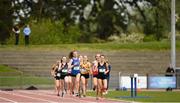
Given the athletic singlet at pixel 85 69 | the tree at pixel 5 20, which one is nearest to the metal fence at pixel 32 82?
the athletic singlet at pixel 85 69

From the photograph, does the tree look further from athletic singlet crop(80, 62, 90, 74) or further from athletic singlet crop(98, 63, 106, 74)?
athletic singlet crop(98, 63, 106, 74)

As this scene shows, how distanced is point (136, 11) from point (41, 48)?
71.1ft

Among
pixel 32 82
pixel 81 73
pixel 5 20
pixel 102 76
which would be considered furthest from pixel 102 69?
pixel 5 20

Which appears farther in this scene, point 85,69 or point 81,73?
point 85,69

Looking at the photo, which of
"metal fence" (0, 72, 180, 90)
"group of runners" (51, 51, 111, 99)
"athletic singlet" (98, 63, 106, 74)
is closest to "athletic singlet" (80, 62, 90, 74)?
"group of runners" (51, 51, 111, 99)

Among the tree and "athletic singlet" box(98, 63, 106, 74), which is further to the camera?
the tree

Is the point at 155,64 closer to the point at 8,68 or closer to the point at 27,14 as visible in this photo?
the point at 8,68

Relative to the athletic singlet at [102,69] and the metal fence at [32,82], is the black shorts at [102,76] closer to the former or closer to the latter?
the athletic singlet at [102,69]

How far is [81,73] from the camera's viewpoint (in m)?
32.7

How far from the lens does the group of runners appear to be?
30225 mm

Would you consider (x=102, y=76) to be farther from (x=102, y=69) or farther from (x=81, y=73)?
(x=81, y=73)

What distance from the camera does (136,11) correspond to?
76.1 meters

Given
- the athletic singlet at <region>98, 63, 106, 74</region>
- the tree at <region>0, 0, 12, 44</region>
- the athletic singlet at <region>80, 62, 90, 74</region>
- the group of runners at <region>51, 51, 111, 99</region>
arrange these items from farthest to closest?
the tree at <region>0, 0, 12, 44</region>, the athletic singlet at <region>80, 62, 90, 74</region>, the group of runners at <region>51, 51, 111, 99</region>, the athletic singlet at <region>98, 63, 106, 74</region>

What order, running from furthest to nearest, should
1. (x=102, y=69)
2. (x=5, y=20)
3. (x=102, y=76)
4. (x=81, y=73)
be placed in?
(x=5, y=20) < (x=81, y=73) < (x=102, y=76) < (x=102, y=69)
